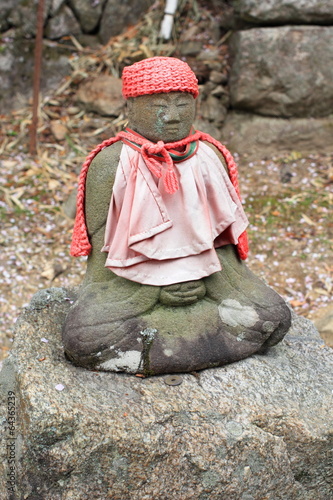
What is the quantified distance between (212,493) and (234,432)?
270 mm

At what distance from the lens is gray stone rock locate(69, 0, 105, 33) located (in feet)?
19.7

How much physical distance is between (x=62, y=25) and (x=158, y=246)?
14.3ft

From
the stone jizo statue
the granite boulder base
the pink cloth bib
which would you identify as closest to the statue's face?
the stone jizo statue

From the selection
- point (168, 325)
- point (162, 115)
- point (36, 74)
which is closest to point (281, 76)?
point (36, 74)

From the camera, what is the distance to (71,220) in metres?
5.02

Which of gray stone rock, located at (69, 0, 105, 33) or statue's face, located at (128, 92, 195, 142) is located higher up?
statue's face, located at (128, 92, 195, 142)

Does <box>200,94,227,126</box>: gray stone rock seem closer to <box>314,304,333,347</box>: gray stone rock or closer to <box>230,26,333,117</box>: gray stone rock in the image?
<box>230,26,333,117</box>: gray stone rock

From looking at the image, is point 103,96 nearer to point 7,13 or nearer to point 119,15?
point 119,15

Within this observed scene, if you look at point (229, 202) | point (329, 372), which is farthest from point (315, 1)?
point (329, 372)

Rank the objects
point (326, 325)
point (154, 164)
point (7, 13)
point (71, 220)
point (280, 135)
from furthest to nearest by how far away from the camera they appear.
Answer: point (7, 13) → point (280, 135) → point (71, 220) → point (326, 325) → point (154, 164)

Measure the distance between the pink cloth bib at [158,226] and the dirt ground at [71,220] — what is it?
1641 millimetres

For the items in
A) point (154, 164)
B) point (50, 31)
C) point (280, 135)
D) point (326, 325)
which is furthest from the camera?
point (50, 31)

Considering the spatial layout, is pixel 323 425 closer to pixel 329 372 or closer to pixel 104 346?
pixel 329 372

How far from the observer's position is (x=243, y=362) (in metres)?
2.70
